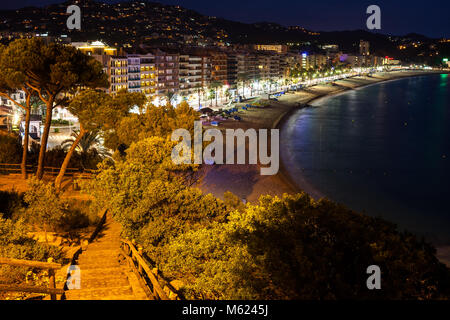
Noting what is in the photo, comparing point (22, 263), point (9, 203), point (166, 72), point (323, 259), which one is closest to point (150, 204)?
point (9, 203)

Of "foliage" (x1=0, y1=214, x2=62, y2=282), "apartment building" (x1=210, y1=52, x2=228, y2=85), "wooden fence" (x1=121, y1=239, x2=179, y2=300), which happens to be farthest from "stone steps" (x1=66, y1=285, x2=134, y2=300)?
"apartment building" (x1=210, y1=52, x2=228, y2=85)

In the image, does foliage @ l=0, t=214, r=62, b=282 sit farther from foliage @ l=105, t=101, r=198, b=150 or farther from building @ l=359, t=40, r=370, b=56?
building @ l=359, t=40, r=370, b=56

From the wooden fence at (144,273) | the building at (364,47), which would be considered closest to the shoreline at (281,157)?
the wooden fence at (144,273)

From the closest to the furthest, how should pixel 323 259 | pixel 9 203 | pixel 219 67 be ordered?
pixel 323 259
pixel 9 203
pixel 219 67

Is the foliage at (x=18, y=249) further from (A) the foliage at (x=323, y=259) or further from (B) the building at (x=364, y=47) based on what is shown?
(B) the building at (x=364, y=47)

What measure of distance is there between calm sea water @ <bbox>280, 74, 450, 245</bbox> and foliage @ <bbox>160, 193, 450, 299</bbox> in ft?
45.0

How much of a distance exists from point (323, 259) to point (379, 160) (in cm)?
2748

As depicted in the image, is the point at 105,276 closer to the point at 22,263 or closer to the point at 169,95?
the point at 22,263

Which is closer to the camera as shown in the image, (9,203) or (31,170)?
(9,203)

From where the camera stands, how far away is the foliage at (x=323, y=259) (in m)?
3.56

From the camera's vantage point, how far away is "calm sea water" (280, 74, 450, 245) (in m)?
20.2

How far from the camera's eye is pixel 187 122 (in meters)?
13.4

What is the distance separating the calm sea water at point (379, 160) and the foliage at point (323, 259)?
45.0 feet

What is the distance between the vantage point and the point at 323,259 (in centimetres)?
363
